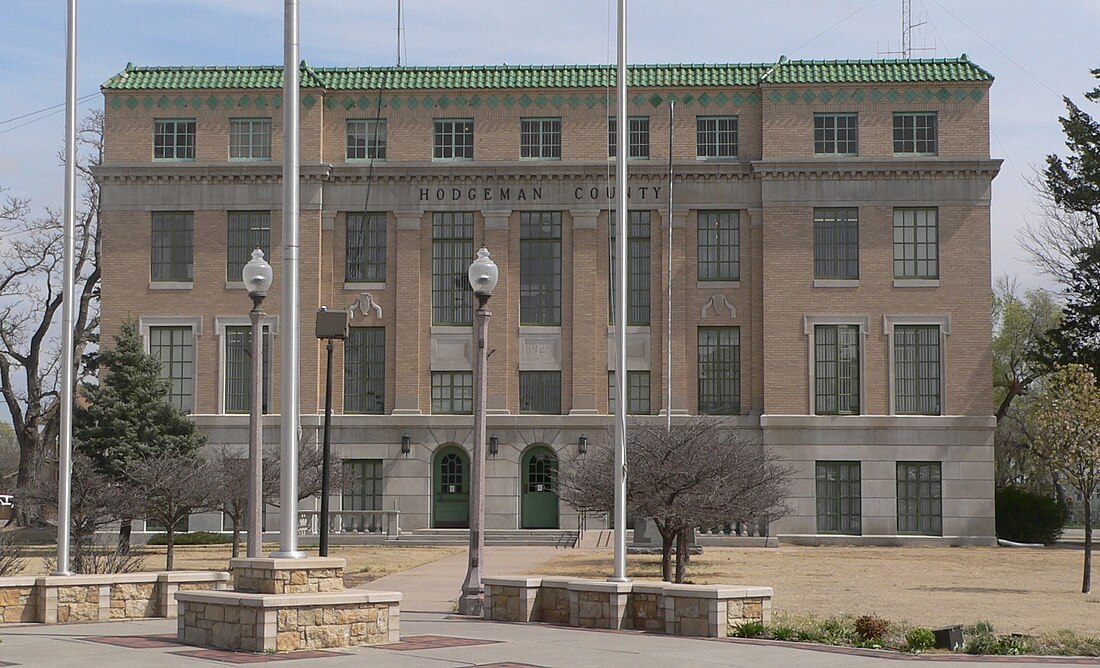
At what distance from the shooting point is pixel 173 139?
4953 cm

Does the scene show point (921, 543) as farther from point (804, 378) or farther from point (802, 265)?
point (802, 265)

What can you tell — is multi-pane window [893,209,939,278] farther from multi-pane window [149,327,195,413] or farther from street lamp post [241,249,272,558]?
street lamp post [241,249,272,558]

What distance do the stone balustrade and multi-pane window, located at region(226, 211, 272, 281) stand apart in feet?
93.8

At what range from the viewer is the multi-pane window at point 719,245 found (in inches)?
1921

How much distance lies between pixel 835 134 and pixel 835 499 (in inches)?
471

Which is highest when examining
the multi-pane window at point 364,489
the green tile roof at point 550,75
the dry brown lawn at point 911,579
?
the green tile roof at point 550,75

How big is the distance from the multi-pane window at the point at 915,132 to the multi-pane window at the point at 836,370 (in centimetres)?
623

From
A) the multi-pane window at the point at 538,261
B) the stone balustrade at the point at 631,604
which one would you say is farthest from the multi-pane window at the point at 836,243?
the stone balustrade at the point at 631,604

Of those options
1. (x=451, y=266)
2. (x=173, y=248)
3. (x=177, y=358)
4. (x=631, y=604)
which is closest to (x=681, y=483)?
(x=631, y=604)

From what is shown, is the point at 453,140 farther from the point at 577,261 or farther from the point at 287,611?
the point at 287,611

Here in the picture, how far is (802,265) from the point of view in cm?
4797

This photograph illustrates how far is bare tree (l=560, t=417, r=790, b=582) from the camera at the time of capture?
101ft

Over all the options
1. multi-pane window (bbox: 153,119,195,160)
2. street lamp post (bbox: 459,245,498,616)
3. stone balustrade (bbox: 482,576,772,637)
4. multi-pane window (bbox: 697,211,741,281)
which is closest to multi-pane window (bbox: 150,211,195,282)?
multi-pane window (bbox: 153,119,195,160)

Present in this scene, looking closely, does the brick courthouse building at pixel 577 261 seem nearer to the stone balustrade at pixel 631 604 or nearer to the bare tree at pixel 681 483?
the bare tree at pixel 681 483
